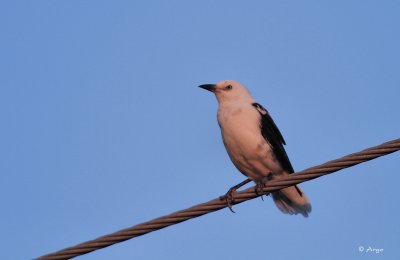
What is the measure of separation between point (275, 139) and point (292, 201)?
73cm

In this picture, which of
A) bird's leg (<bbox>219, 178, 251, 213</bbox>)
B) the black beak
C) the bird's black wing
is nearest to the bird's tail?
the bird's black wing

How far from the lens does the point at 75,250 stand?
4637mm

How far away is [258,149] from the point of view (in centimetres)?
751

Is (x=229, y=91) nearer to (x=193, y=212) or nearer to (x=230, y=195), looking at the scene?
(x=230, y=195)

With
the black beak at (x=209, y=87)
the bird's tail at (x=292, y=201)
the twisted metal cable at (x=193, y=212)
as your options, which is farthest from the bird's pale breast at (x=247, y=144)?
the twisted metal cable at (x=193, y=212)

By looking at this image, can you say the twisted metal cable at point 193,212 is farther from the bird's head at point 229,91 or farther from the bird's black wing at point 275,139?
the bird's head at point 229,91

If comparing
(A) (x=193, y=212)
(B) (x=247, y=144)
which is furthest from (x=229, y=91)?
(A) (x=193, y=212)

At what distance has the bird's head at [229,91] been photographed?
28.1 ft

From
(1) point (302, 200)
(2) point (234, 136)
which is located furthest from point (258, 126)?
(1) point (302, 200)

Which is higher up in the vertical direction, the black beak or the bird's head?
the black beak

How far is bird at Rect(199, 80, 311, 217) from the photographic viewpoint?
7.53 metres

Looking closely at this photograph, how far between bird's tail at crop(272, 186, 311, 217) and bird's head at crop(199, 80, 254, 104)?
1.26 meters

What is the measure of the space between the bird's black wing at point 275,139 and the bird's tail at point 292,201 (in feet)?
0.78

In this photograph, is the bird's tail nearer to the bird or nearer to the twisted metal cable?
the bird
